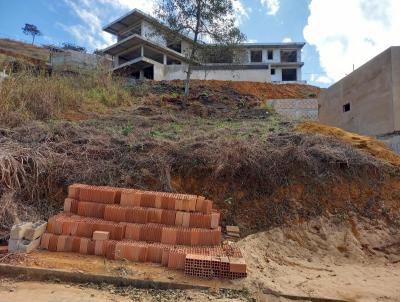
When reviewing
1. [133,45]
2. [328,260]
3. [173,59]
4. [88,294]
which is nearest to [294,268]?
[328,260]

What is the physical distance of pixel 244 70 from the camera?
26.9m

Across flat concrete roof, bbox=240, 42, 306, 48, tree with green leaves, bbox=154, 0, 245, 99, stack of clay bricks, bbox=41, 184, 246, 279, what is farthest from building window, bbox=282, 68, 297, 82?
stack of clay bricks, bbox=41, 184, 246, 279

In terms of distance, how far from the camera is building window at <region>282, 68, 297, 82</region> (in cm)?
3815

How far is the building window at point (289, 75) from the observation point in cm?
3815

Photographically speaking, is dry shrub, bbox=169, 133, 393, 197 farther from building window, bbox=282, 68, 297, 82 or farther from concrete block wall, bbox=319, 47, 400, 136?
building window, bbox=282, 68, 297, 82

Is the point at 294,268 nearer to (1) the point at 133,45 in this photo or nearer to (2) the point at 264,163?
(2) the point at 264,163

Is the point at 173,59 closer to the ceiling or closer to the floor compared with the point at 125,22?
closer to the floor

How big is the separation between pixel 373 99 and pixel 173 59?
26.0 m

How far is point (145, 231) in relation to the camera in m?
4.51

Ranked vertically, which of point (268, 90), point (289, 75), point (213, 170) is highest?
point (289, 75)

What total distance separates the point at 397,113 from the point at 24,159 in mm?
8642

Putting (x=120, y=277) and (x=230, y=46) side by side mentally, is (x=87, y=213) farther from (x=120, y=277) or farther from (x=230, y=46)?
(x=230, y=46)

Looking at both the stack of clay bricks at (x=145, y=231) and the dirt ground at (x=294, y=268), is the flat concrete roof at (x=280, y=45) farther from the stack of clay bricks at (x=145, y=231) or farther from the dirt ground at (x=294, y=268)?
the stack of clay bricks at (x=145, y=231)

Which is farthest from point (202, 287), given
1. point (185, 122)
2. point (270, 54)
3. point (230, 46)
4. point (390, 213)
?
point (270, 54)
